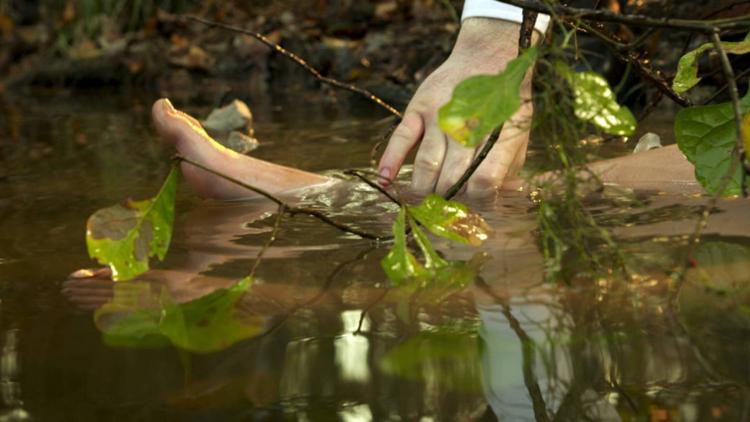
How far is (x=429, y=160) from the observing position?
1977mm

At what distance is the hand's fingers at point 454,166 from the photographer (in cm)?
191

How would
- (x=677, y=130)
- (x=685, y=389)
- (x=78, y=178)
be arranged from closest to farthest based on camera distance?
(x=685, y=389) < (x=677, y=130) < (x=78, y=178)

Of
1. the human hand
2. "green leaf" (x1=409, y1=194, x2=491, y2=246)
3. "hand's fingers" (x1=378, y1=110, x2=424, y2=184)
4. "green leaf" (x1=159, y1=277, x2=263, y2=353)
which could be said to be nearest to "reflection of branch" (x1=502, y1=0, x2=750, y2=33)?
"green leaf" (x1=409, y1=194, x2=491, y2=246)

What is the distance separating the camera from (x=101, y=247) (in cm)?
132

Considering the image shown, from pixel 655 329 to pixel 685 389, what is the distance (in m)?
0.18

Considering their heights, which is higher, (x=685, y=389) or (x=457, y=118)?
(x=457, y=118)

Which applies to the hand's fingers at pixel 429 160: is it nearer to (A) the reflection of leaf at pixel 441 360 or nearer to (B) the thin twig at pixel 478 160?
(B) the thin twig at pixel 478 160

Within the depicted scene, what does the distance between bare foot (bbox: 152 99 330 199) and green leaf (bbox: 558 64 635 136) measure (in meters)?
1.11

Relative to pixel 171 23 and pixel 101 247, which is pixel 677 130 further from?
pixel 171 23

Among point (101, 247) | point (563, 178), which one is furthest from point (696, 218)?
point (101, 247)

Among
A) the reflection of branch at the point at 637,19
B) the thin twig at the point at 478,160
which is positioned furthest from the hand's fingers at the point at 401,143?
the reflection of branch at the point at 637,19

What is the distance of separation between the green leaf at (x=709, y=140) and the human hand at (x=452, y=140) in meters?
0.47

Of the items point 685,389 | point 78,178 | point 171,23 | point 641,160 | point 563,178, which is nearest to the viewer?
point 685,389

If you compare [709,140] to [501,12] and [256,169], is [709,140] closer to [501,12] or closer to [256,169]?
[501,12]
